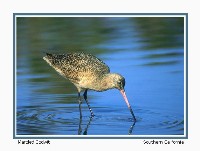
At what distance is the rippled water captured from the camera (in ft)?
37.5

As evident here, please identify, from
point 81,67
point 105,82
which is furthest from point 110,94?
point 81,67

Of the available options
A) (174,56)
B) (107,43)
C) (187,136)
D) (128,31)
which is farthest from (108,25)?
(187,136)

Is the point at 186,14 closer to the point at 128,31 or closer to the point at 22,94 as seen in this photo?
the point at 22,94

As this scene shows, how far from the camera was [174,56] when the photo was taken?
605 inches

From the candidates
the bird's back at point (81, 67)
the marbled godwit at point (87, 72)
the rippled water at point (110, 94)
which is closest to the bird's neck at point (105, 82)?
the marbled godwit at point (87, 72)

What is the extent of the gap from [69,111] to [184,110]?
1972 mm

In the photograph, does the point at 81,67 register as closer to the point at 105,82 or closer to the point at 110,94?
the point at 105,82

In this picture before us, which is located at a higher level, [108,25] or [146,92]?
[108,25]

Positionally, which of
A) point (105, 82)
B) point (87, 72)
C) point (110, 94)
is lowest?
point (110, 94)

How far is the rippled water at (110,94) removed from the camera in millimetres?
11430

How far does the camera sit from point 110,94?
13.4m

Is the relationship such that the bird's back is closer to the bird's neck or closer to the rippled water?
the bird's neck

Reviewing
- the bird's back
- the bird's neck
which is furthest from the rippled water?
the bird's back

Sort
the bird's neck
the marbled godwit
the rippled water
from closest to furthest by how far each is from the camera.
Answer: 1. the rippled water
2. the bird's neck
3. the marbled godwit
